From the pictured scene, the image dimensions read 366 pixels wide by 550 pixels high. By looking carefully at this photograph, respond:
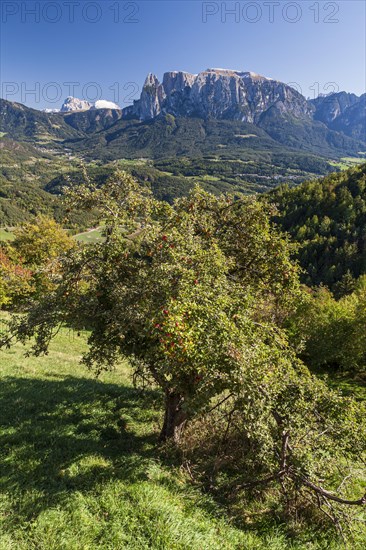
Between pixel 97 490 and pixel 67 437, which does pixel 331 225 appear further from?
pixel 97 490

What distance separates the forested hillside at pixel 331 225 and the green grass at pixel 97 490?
10712 centimetres

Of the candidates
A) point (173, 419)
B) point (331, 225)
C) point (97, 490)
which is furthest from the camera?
point (331, 225)

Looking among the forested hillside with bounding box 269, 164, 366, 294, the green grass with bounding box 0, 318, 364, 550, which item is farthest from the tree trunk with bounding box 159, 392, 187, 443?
the forested hillside with bounding box 269, 164, 366, 294

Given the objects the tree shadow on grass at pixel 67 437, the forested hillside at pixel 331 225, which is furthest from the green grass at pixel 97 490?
the forested hillside at pixel 331 225

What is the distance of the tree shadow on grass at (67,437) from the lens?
813cm

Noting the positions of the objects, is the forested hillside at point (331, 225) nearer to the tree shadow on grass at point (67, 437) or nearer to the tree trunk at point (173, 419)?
the tree shadow on grass at point (67, 437)

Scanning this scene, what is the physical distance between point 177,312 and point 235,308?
201 cm

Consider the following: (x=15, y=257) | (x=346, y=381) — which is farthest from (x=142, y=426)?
(x=15, y=257)

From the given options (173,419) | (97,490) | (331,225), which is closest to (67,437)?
(97,490)

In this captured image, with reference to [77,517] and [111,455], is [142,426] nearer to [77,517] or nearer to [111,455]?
[111,455]

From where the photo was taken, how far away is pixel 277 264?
1364 centimetres

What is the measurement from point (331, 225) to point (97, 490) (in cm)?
15547

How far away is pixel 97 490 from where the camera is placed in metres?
7.88

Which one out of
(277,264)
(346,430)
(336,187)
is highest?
(336,187)
